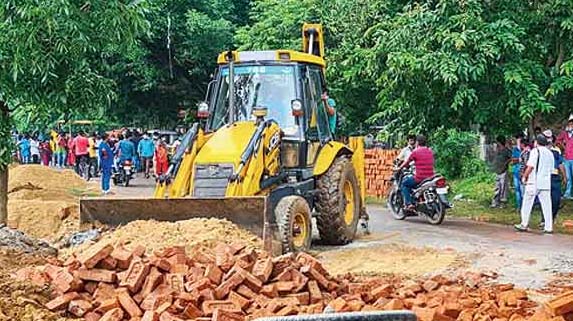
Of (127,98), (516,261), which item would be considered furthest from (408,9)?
(127,98)

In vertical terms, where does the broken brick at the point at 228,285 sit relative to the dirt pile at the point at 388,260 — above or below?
above

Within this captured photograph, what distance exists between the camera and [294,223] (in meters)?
11.0

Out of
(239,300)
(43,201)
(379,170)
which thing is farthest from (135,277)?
(379,170)

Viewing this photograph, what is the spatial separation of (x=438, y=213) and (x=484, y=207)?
3158 mm

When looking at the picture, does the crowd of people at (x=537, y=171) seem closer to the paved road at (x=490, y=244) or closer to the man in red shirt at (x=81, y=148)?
the paved road at (x=490, y=244)

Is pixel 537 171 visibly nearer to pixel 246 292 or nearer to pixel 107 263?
pixel 246 292

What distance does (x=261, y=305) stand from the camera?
6.79 meters

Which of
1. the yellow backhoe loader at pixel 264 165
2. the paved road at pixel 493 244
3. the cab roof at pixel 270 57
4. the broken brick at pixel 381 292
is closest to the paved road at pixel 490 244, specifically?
the paved road at pixel 493 244

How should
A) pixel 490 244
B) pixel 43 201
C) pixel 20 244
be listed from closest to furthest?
pixel 20 244 → pixel 490 244 → pixel 43 201

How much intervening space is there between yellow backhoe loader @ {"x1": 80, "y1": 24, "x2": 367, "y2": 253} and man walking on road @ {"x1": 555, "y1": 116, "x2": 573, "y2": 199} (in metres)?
5.66

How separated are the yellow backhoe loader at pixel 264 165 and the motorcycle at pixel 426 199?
2.03 meters

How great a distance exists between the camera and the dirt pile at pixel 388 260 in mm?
10195

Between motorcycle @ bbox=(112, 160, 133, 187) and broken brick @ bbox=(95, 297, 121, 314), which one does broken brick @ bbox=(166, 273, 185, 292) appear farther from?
motorcycle @ bbox=(112, 160, 133, 187)

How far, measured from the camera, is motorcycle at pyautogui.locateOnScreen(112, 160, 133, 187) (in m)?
24.6
